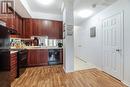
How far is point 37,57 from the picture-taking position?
495cm

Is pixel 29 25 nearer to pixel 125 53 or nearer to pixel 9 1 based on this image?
pixel 9 1

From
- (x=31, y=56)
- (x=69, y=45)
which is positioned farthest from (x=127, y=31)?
(x=31, y=56)

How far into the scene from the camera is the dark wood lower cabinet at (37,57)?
4.85 metres

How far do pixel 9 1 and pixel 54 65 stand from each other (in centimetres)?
346

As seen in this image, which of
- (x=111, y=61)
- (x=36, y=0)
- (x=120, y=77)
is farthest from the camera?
(x=36, y=0)

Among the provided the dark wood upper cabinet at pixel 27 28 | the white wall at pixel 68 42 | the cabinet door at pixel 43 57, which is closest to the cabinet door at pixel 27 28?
the dark wood upper cabinet at pixel 27 28

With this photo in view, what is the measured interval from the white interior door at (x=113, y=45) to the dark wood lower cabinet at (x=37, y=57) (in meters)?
2.78

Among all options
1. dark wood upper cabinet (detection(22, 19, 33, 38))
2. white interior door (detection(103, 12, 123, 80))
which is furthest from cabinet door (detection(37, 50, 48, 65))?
white interior door (detection(103, 12, 123, 80))

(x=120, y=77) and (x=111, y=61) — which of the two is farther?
(x=111, y=61)

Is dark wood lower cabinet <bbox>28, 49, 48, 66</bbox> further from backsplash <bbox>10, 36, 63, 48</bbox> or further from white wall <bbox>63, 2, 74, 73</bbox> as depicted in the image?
white wall <bbox>63, 2, 74, 73</bbox>

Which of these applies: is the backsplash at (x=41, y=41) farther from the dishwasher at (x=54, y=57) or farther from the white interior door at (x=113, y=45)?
the white interior door at (x=113, y=45)

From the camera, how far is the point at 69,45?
13.2 ft

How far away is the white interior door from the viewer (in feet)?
10.4

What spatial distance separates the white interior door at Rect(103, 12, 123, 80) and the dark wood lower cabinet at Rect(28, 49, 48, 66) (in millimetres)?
2783
